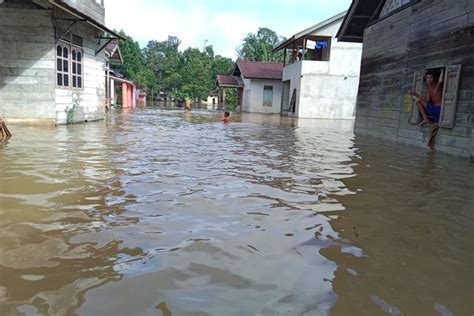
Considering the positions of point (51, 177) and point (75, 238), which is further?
point (51, 177)

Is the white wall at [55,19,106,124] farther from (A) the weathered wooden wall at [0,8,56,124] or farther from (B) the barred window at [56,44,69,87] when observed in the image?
(A) the weathered wooden wall at [0,8,56,124]

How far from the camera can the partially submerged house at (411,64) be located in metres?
9.46

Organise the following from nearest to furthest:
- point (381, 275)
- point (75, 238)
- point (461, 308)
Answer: point (461, 308), point (381, 275), point (75, 238)

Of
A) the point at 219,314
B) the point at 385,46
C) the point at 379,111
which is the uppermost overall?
the point at 385,46

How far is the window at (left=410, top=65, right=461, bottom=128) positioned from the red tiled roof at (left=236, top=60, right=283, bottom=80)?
941 inches

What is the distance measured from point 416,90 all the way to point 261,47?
145ft

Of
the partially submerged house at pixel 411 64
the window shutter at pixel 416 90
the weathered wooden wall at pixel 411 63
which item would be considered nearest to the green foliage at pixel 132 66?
the partially submerged house at pixel 411 64

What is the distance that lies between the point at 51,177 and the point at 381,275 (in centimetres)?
482

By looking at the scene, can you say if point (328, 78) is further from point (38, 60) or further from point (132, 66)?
point (132, 66)

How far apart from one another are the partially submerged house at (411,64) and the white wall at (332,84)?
33.2ft

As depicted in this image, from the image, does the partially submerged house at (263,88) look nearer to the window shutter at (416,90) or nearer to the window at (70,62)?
the window at (70,62)

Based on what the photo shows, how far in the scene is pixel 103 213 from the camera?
4.56 m

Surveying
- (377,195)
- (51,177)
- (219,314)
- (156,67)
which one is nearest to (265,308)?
(219,314)

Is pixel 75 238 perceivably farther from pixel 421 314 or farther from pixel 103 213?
pixel 421 314
